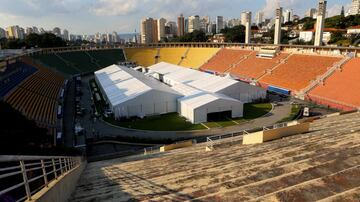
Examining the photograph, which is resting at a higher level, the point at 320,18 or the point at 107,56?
the point at 320,18

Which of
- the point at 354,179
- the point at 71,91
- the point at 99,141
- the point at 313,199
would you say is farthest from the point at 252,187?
the point at 71,91

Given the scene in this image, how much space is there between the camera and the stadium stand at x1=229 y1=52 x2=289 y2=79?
44.9 m

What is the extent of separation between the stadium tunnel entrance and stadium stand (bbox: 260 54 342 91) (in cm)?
1381

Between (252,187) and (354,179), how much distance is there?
6.36ft

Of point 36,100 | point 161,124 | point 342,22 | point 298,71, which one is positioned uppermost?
Result: point 342,22

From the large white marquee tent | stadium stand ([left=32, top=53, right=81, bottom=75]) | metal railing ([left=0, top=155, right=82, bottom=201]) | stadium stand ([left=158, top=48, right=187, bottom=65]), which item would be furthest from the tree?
metal railing ([left=0, top=155, right=82, bottom=201])

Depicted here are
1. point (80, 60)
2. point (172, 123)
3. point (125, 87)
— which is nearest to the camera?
point (172, 123)

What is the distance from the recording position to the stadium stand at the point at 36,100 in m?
23.3

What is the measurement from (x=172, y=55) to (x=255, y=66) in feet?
85.5

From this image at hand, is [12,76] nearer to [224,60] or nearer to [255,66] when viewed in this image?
[255,66]

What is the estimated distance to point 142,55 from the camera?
227ft

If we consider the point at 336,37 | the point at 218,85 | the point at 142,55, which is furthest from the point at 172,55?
the point at 336,37

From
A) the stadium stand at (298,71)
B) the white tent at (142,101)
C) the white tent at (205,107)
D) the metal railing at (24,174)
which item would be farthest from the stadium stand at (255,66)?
the metal railing at (24,174)

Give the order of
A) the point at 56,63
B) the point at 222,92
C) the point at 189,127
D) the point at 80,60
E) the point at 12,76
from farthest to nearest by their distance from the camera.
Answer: the point at 80,60 → the point at 56,63 → the point at 12,76 → the point at 222,92 → the point at 189,127
